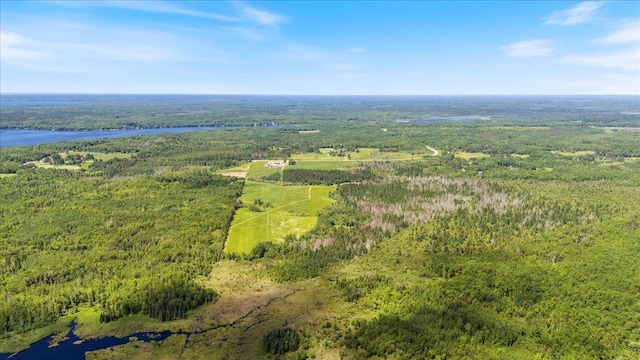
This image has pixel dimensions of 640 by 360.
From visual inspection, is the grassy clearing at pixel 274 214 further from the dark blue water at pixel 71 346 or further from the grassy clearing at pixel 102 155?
the grassy clearing at pixel 102 155

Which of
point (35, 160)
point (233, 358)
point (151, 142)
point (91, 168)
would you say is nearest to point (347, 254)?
point (233, 358)

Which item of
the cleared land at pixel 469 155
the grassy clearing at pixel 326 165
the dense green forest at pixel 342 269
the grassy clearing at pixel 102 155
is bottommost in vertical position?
the dense green forest at pixel 342 269

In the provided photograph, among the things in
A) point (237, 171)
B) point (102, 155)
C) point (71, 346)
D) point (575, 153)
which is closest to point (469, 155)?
point (575, 153)

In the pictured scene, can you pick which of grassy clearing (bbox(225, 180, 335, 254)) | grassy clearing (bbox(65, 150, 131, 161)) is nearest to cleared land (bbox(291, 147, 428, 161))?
grassy clearing (bbox(225, 180, 335, 254))

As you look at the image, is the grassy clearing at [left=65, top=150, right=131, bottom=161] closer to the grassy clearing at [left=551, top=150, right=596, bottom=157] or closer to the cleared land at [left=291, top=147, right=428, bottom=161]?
the cleared land at [left=291, top=147, right=428, bottom=161]

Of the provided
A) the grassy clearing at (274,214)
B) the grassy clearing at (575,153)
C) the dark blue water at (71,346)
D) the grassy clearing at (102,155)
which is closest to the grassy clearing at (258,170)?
the grassy clearing at (274,214)

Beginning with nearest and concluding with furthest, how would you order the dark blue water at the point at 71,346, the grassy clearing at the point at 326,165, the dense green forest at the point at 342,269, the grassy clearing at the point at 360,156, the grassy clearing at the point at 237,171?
1. the dark blue water at the point at 71,346
2. the dense green forest at the point at 342,269
3. the grassy clearing at the point at 237,171
4. the grassy clearing at the point at 326,165
5. the grassy clearing at the point at 360,156

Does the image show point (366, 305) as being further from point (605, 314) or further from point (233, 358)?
point (605, 314)
